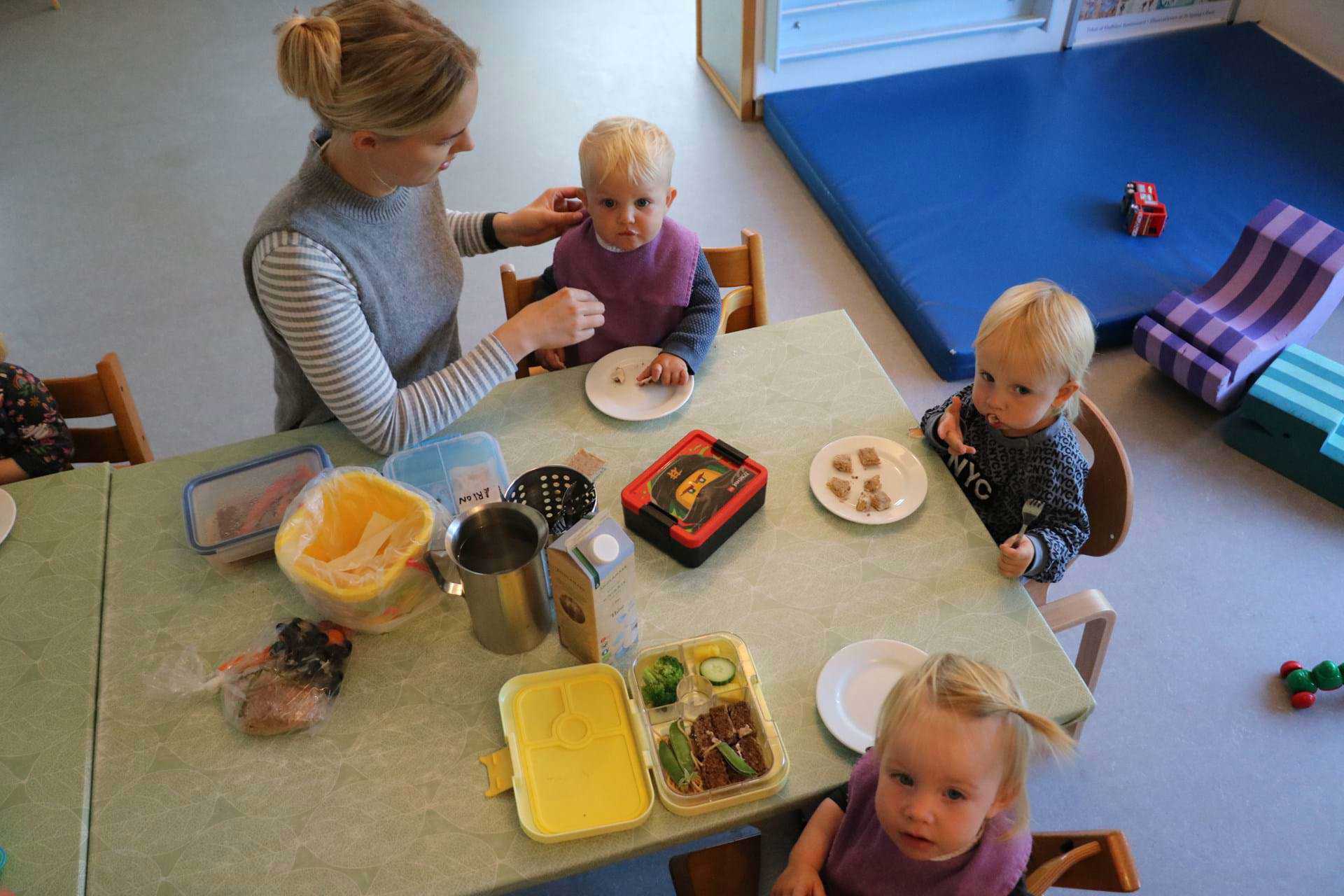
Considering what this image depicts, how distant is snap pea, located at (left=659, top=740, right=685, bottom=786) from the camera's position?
1155 millimetres

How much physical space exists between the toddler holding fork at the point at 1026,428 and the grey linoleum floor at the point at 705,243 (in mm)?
439

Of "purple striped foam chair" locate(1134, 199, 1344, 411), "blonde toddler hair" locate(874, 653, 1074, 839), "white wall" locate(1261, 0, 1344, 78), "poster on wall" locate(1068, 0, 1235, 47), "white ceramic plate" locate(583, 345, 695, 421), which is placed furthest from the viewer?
"poster on wall" locate(1068, 0, 1235, 47)

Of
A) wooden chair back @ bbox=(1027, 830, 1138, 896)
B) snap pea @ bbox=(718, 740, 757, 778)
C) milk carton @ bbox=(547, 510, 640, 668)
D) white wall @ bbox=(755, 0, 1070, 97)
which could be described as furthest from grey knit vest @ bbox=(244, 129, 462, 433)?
white wall @ bbox=(755, 0, 1070, 97)

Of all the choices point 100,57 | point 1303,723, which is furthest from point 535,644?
point 100,57

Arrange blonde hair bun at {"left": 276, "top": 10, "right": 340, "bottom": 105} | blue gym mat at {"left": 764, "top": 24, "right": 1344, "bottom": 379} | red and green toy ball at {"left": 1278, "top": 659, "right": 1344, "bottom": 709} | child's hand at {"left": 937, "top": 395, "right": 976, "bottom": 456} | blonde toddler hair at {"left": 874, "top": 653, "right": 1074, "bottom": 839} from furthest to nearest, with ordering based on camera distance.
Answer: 1. blue gym mat at {"left": 764, "top": 24, "right": 1344, "bottom": 379}
2. red and green toy ball at {"left": 1278, "top": 659, "right": 1344, "bottom": 709}
3. child's hand at {"left": 937, "top": 395, "right": 976, "bottom": 456}
4. blonde hair bun at {"left": 276, "top": 10, "right": 340, "bottom": 105}
5. blonde toddler hair at {"left": 874, "top": 653, "right": 1074, "bottom": 839}

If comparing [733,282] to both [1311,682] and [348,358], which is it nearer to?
[348,358]

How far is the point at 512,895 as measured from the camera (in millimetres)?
1793

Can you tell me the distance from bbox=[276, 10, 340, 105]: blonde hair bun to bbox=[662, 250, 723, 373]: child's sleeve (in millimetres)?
674

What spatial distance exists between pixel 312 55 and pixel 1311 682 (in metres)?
2.16

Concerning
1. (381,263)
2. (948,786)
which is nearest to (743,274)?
(381,263)

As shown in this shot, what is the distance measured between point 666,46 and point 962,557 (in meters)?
3.49

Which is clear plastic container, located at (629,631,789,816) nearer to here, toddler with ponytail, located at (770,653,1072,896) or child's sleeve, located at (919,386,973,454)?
toddler with ponytail, located at (770,653,1072,896)

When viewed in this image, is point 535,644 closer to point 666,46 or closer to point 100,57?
point 666,46

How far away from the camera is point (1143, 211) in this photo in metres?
2.96
